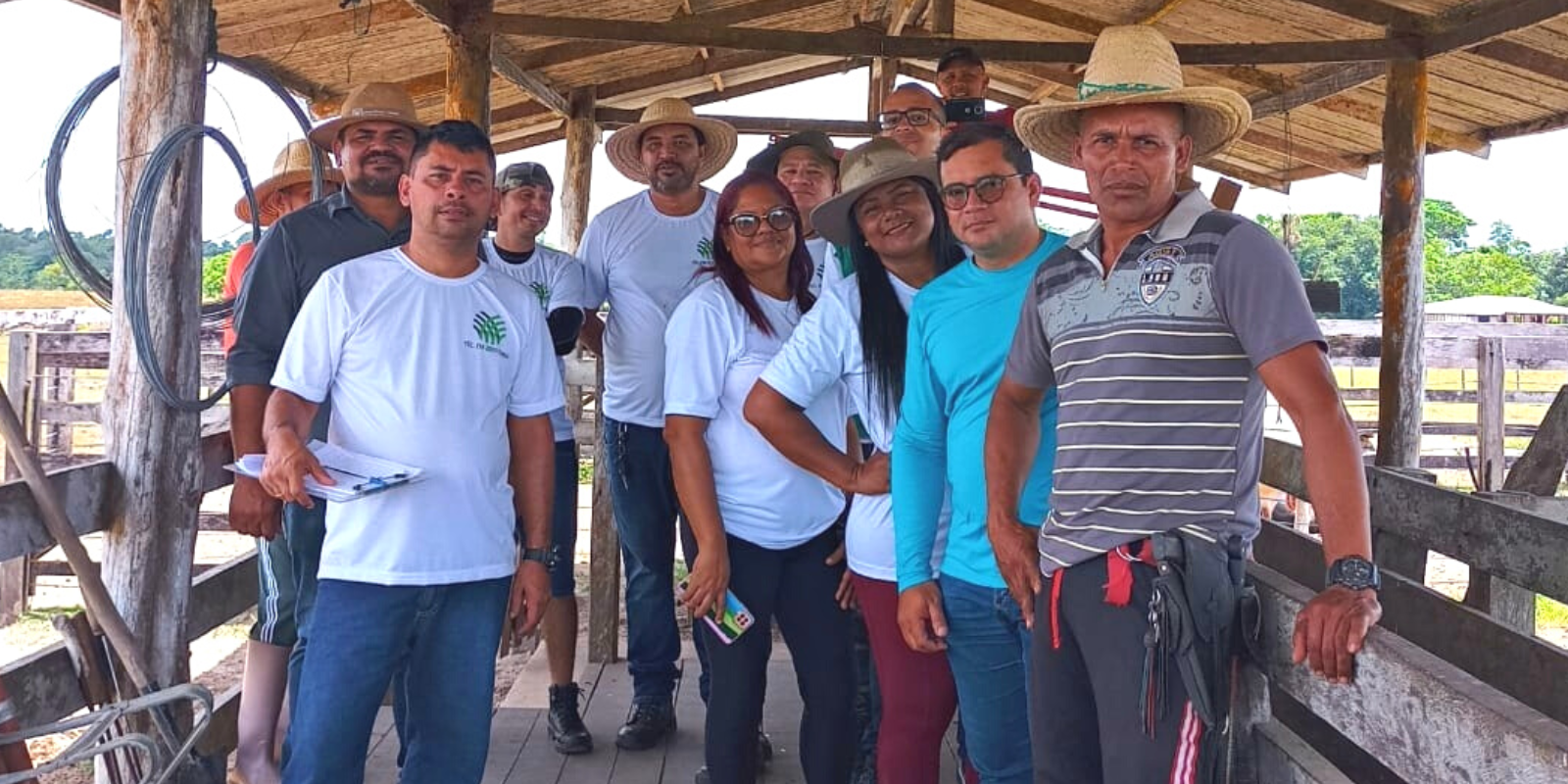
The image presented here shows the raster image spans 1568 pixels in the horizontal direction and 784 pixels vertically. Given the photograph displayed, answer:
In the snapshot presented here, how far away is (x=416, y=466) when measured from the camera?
2436 mm

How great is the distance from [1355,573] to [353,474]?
1.66 meters

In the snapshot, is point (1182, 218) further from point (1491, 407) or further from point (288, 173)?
point (1491, 407)

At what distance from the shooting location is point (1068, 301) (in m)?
1.99

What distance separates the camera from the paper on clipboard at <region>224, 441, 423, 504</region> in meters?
2.33

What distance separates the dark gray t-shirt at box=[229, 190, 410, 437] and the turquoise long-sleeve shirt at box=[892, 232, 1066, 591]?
4.34 ft

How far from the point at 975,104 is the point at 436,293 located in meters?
2.55

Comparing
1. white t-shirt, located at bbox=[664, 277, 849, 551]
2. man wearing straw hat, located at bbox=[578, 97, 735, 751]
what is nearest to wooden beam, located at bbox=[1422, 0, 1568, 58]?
man wearing straw hat, located at bbox=[578, 97, 735, 751]

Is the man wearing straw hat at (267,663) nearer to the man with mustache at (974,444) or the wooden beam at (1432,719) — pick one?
the man with mustache at (974,444)

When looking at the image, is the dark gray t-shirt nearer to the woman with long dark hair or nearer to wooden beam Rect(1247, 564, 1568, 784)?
the woman with long dark hair

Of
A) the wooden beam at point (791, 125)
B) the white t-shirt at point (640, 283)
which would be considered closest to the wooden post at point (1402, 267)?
the wooden beam at point (791, 125)

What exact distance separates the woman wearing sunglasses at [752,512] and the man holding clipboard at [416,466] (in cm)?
40

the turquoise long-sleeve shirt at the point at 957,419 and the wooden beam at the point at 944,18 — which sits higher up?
the wooden beam at the point at 944,18

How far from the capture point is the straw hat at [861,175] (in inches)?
103

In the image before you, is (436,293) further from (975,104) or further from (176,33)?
(975,104)
